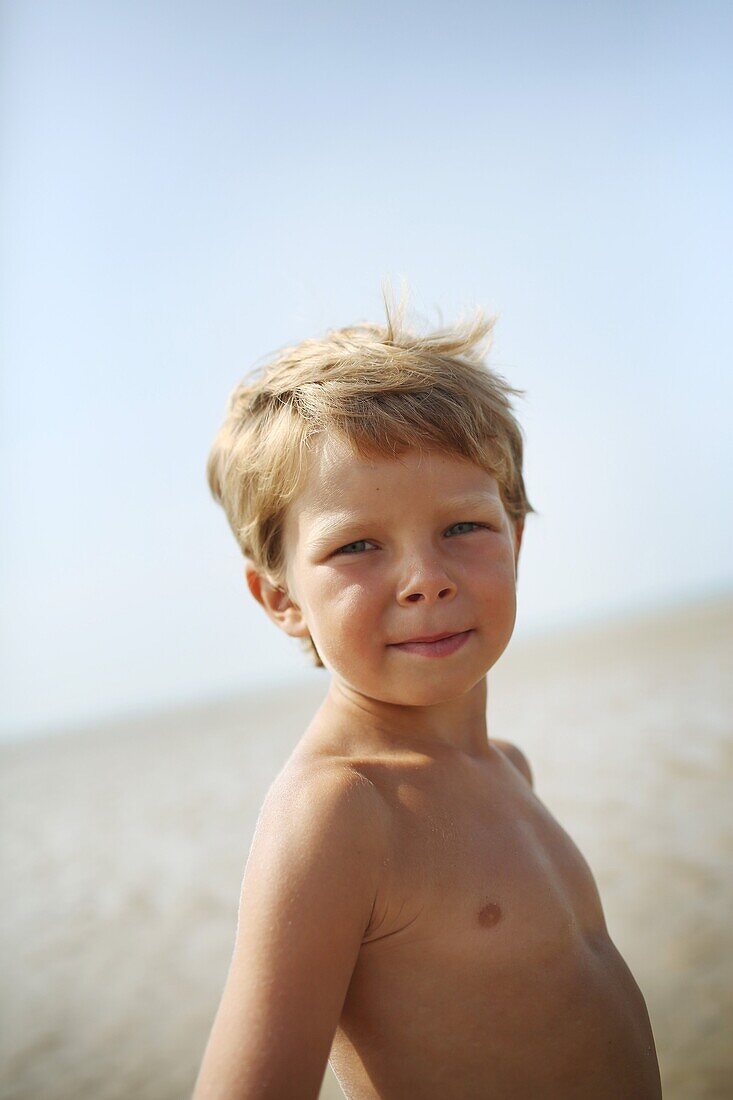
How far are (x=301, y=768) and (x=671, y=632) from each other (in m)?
11.4

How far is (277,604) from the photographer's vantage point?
4.83 feet

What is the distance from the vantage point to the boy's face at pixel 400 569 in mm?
1200

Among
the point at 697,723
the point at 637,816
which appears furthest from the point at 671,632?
the point at 637,816

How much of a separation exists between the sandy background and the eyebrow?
2218mm

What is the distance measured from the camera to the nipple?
3.83ft

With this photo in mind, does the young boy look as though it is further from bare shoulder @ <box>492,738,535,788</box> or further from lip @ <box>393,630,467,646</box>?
bare shoulder @ <box>492,738,535,788</box>

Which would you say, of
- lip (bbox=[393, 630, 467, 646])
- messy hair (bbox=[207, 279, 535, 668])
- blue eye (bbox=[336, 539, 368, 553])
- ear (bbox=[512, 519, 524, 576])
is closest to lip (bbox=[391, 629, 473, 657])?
lip (bbox=[393, 630, 467, 646])

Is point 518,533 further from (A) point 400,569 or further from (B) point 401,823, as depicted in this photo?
(B) point 401,823

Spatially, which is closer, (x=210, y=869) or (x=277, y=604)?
(x=277, y=604)

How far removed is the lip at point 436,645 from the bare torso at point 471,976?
6.1 inches

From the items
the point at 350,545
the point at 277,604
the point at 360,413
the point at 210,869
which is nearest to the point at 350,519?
the point at 350,545

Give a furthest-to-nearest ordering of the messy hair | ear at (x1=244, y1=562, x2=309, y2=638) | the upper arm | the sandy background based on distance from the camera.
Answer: the sandy background → ear at (x1=244, y1=562, x2=309, y2=638) → the messy hair → the upper arm

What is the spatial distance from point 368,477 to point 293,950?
578mm

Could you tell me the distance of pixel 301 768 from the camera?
1159 mm
